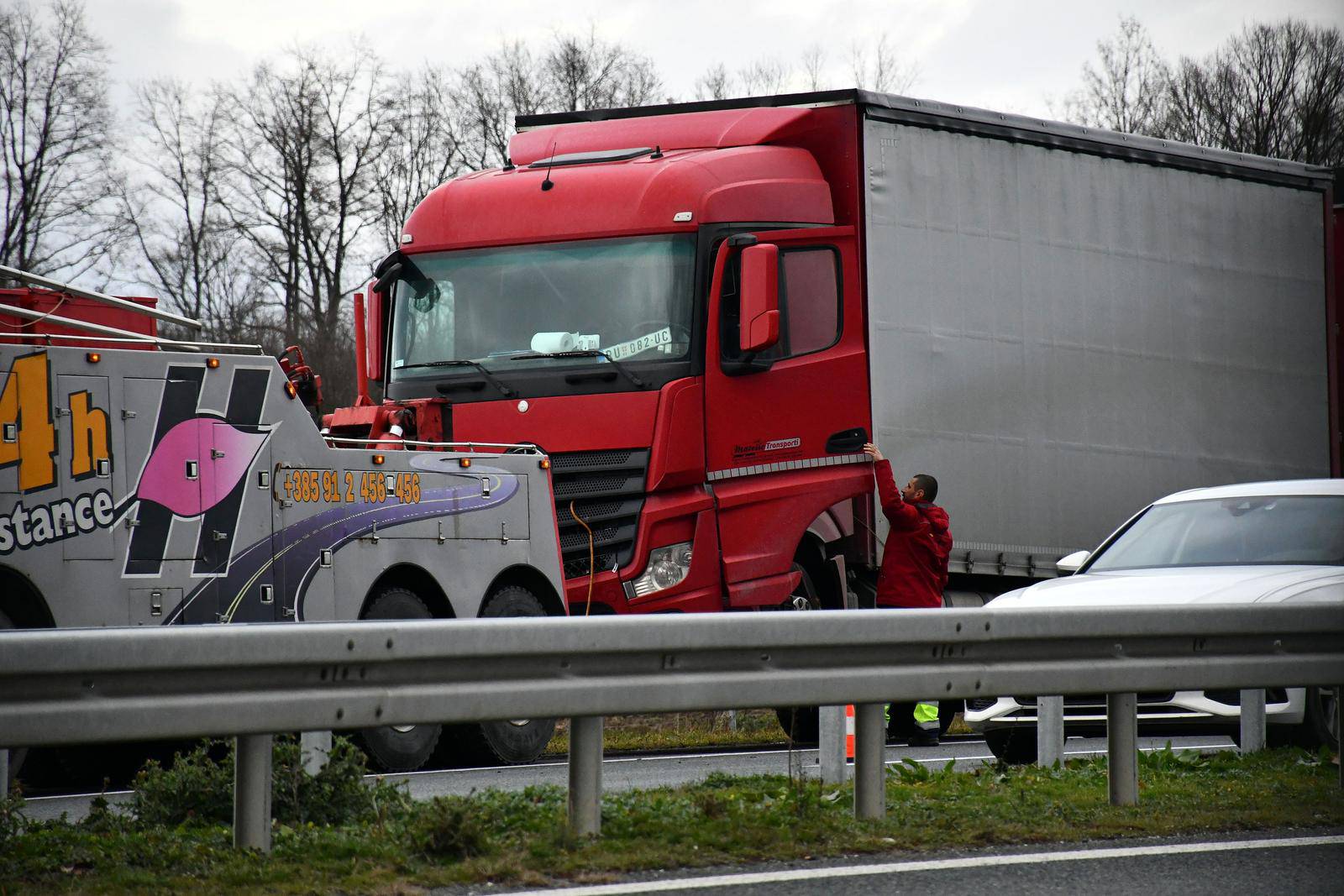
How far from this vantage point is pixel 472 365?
533 inches

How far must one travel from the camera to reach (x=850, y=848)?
21.2 ft

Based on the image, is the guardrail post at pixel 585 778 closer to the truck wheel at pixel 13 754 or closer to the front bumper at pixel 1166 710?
the front bumper at pixel 1166 710

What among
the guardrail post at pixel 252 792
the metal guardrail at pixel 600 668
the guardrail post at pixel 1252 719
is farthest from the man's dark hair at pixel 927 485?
the guardrail post at pixel 252 792

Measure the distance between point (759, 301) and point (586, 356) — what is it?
4.19ft

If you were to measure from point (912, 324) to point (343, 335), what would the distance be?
29.8 m

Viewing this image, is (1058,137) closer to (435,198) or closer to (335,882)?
(435,198)

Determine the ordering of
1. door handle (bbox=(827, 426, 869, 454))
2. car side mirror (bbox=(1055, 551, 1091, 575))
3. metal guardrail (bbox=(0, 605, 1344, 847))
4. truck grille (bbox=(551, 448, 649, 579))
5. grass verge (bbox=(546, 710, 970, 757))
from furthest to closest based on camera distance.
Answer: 1. door handle (bbox=(827, 426, 869, 454))
2. grass verge (bbox=(546, 710, 970, 757))
3. truck grille (bbox=(551, 448, 649, 579))
4. car side mirror (bbox=(1055, 551, 1091, 575))
5. metal guardrail (bbox=(0, 605, 1344, 847))

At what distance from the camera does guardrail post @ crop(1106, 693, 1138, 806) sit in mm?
7324

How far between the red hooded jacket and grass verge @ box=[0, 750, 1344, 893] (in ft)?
14.4

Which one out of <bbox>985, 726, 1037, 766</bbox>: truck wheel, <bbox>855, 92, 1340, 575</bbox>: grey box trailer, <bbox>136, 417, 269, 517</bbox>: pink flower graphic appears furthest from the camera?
<bbox>855, 92, 1340, 575</bbox>: grey box trailer

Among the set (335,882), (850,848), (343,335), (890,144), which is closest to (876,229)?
(890,144)

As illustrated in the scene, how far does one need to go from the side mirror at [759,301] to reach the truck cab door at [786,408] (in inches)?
5.2

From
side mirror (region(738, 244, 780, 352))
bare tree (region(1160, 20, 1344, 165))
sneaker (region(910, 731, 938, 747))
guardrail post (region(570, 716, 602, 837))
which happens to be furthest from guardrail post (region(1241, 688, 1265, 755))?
bare tree (region(1160, 20, 1344, 165))

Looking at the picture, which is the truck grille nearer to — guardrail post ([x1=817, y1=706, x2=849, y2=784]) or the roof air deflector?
the roof air deflector
